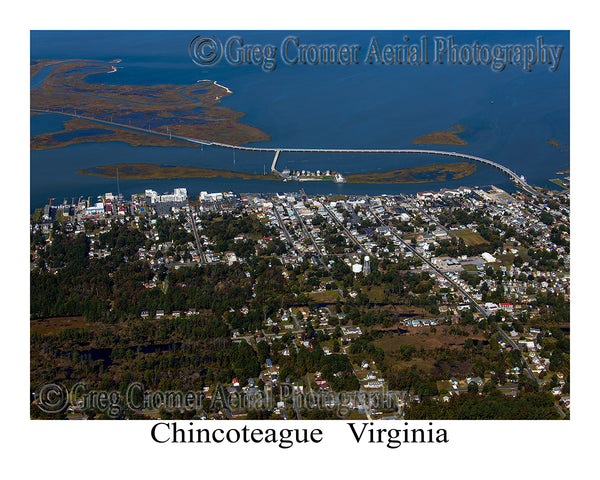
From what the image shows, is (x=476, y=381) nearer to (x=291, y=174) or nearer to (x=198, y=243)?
(x=198, y=243)

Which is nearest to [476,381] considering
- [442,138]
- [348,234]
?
[348,234]

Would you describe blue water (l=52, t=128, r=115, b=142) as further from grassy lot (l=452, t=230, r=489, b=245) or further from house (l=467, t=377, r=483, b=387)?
house (l=467, t=377, r=483, b=387)

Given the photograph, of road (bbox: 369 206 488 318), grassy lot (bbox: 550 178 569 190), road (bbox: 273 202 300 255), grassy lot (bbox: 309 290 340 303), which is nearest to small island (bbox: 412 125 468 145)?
grassy lot (bbox: 550 178 569 190)

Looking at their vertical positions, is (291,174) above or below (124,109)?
below

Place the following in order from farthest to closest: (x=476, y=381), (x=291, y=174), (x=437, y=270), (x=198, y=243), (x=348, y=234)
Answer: (x=291, y=174) → (x=348, y=234) → (x=198, y=243) → (x=437, y=270) → (x=476, y=381)

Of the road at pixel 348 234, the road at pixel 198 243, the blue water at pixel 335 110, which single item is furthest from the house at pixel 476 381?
the blue water at pixel 335 110

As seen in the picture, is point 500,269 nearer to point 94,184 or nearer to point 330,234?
point 330,234

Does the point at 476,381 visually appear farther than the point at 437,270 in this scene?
No
